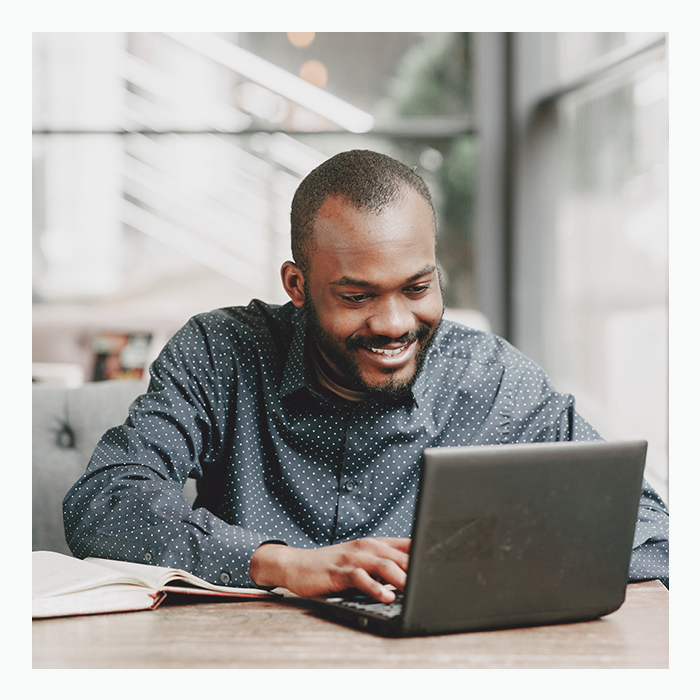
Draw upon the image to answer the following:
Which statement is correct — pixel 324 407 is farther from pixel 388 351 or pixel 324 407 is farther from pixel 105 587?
pixel 105 587

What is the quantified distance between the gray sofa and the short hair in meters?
0.63

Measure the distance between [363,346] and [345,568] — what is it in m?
0.42

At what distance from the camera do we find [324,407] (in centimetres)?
143

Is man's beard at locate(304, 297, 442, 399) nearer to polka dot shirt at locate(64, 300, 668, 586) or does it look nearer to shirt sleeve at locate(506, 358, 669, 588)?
polka dot shirt at locate(64, 300, 668, 586)

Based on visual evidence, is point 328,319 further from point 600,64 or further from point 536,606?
point 600,64

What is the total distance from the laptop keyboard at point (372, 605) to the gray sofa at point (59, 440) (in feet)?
3.19

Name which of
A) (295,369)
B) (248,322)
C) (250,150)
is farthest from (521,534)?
(250,150)

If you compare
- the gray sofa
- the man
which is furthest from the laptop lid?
the gray sofa

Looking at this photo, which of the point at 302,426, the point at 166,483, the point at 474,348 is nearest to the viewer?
the point at 166,483

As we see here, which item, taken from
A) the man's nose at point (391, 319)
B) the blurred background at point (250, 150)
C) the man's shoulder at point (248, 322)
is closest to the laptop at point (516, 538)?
the man's nose at point (391, 319)

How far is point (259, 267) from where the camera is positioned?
3.56 metres

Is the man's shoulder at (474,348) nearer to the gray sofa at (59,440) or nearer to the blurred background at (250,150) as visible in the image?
the gray sofa at (59,440)

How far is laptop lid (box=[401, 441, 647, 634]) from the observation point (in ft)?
2.68
